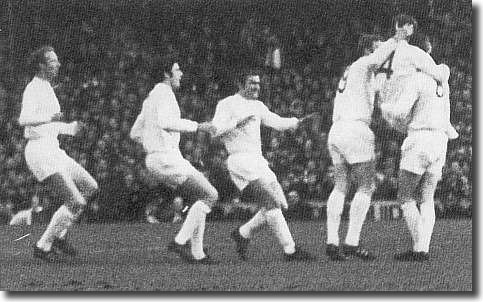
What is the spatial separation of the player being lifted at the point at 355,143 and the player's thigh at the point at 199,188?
744 millimetres

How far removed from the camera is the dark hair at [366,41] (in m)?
5.82

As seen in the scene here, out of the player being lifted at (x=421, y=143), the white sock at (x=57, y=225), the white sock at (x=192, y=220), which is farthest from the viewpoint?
the white sock at (x=57, y=225)

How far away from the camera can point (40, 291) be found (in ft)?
19.6

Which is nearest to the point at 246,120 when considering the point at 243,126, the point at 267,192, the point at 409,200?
the point at 243,126

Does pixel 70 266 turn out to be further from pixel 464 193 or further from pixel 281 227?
pixel 464 193

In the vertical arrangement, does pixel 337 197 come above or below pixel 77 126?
below

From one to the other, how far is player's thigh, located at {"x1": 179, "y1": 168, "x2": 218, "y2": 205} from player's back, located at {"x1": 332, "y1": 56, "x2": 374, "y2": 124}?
0.90m

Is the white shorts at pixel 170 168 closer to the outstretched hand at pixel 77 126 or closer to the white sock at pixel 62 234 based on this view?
the outstretched hand at pixel 77 126

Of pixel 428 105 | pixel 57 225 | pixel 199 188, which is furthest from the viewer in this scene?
pixel 57 225

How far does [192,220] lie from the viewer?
5859mm

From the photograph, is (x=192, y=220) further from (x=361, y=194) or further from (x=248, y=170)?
(x=361, y=194)

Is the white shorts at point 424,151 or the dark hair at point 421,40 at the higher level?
the dark hair at point 421,40

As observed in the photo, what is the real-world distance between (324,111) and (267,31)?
636 millimetres

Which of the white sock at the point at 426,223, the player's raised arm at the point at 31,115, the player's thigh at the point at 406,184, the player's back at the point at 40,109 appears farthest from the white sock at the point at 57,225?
the white sock at the point at 426,223
